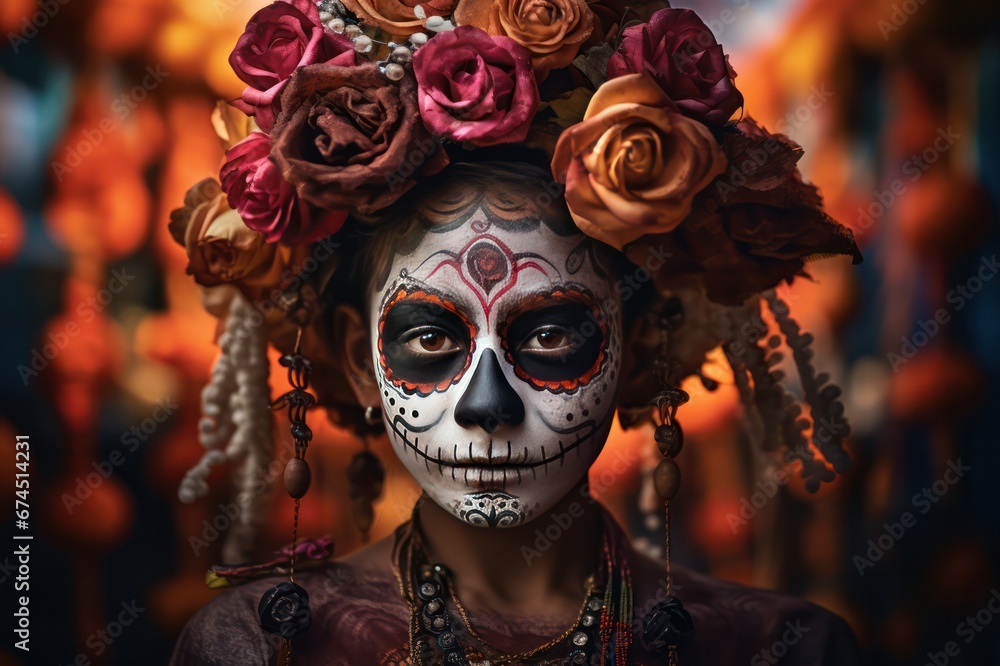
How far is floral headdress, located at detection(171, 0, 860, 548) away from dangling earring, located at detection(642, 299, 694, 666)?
16 cm

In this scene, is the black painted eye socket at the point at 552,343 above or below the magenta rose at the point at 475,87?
below

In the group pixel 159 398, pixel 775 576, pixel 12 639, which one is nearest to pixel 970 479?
pixel 775 576

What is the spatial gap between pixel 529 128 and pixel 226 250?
0.48m

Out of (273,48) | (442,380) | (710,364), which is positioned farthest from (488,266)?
(710,364)

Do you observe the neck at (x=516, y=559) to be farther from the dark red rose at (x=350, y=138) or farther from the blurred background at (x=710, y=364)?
the dark red rose at (x=350, y=138)

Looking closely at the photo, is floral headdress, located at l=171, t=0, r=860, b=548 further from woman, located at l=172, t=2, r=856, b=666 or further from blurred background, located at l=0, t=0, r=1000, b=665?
blurred background, located at l=0, t=0, r=1000, b=665

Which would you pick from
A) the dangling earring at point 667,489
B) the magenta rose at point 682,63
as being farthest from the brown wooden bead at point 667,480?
the magenta rose at point 682,63

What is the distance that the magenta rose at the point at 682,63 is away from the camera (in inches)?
62.7

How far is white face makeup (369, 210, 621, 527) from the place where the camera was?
1.61 metres

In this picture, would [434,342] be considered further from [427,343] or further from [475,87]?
[475,87]

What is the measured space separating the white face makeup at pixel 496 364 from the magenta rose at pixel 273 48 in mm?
286

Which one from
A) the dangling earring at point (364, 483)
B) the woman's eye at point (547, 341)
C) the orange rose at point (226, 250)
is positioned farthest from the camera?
the dangling earring at point (364, 483)

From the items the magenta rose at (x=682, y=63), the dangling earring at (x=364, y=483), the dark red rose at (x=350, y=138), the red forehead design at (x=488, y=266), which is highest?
the magenta rose at (x=682, y=63)

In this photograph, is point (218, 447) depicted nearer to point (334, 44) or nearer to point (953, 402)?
point (334, 44)
